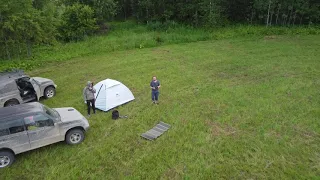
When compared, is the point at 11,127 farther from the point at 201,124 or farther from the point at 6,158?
the point at 201,124

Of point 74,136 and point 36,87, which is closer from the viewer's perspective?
point 74,136

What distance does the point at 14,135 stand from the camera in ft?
25.1

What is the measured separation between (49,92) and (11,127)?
558 centimetres

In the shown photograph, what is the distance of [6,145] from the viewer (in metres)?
7.56

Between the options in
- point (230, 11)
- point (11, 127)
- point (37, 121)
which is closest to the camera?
point (11, 127)

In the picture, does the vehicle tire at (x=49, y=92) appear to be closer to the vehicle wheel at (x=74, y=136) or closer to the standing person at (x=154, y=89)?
the vehicle wheel at (x=74, y=136)

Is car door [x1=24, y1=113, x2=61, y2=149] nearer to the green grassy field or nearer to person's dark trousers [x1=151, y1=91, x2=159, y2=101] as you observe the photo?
the green grassy field

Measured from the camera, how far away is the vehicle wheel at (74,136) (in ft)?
28.5

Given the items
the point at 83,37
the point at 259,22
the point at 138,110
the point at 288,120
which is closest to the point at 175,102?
the point at 138,110

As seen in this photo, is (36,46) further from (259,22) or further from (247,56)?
(259,22)

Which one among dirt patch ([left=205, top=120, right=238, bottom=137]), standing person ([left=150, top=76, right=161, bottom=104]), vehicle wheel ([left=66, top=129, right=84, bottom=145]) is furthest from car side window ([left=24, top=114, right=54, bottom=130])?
dirt patch ([left=205, top=120, right=238, bottom=137])

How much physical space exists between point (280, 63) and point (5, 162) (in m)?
16.1

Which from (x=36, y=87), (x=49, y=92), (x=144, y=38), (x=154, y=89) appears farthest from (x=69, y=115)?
(x=144, y=38)

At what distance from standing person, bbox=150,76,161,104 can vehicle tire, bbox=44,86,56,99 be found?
5519 millimetres
